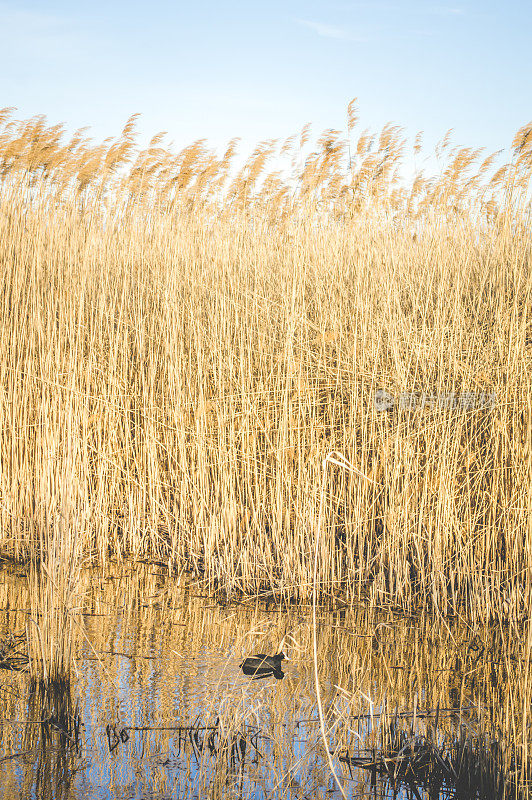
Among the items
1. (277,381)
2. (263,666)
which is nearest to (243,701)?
(263,666)

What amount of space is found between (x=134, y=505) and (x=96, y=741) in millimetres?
1940

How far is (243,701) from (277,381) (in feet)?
5.69

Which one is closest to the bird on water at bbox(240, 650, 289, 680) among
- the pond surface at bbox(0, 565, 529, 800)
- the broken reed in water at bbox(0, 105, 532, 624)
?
the pond surface at bbox(0, 565, 529, 800)

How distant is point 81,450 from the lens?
12.9ft

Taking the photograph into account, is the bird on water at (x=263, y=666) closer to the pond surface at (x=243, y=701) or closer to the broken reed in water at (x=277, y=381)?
the pond surface at (x=243, y=701)

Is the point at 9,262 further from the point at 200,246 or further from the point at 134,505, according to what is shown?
the point at 134,505

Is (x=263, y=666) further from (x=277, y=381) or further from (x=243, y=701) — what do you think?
(x=277, y=381)

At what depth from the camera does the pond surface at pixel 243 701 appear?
6.20ft

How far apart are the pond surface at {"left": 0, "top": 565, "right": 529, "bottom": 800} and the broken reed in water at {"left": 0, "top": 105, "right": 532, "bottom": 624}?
30 cm

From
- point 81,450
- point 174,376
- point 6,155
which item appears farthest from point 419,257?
point 6,155

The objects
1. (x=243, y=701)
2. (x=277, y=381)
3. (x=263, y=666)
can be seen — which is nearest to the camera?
(x=243, y=701)

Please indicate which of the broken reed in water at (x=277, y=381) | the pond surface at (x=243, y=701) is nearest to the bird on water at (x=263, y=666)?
the pond surface at (x=243, y=701)

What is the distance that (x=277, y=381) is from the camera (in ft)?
11.9

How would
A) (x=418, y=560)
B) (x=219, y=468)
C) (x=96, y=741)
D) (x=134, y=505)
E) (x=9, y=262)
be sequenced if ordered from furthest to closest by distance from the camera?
(x=9, y=262), (x=134, y=505), (x=219, y=468), (x=418, y=560), (x=96, y=741)
